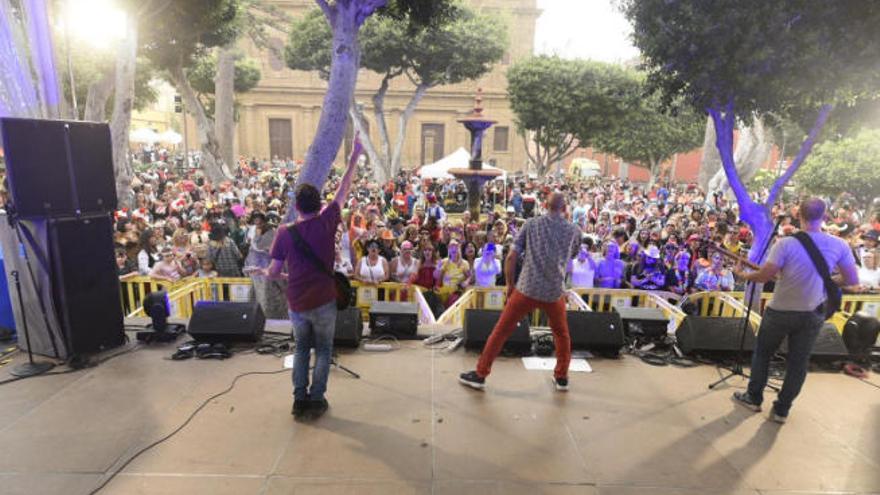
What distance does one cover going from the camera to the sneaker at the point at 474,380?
15.3 feet

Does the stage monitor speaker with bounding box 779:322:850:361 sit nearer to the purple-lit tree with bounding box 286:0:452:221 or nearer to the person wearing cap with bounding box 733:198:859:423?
the person wearing cap with bounding box 733:198:859:423

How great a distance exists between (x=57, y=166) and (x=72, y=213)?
438 mm

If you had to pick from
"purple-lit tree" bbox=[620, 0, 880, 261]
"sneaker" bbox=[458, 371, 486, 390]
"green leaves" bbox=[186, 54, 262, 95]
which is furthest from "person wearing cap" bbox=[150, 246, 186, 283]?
"green leaves" bbox=[186, 54, 262, 95]

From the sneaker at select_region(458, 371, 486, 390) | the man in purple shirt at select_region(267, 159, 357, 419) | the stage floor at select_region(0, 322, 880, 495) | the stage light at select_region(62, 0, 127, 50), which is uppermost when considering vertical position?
the stage light at select_region(62, 0, 127, 50)

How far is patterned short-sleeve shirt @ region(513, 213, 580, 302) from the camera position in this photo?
14.1 feet

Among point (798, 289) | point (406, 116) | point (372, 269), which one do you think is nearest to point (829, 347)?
point (798, 289)

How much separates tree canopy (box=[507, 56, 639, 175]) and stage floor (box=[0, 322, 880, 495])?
21.4m

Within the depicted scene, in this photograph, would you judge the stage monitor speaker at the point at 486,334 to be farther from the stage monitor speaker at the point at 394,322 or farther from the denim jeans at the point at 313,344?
the denim jeans at the point at 313,344

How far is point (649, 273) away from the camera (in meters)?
8.36

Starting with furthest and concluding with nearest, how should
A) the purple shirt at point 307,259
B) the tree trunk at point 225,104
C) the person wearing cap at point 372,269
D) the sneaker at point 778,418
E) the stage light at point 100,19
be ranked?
the tree trunk at point 225,104 → the stage light at point 100,19 → the person wearing cap at point 372,269 → the sneaker at point 778,418 → the purple shirt at point 307,259

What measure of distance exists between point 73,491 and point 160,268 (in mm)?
4619

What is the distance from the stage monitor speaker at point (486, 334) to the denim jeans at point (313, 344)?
A: 186 cm

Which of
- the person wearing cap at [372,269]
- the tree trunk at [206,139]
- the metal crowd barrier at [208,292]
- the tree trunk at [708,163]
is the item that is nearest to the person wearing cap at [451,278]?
the metal crowd barrier at [208,292]

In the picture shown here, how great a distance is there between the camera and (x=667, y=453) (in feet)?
12.5
